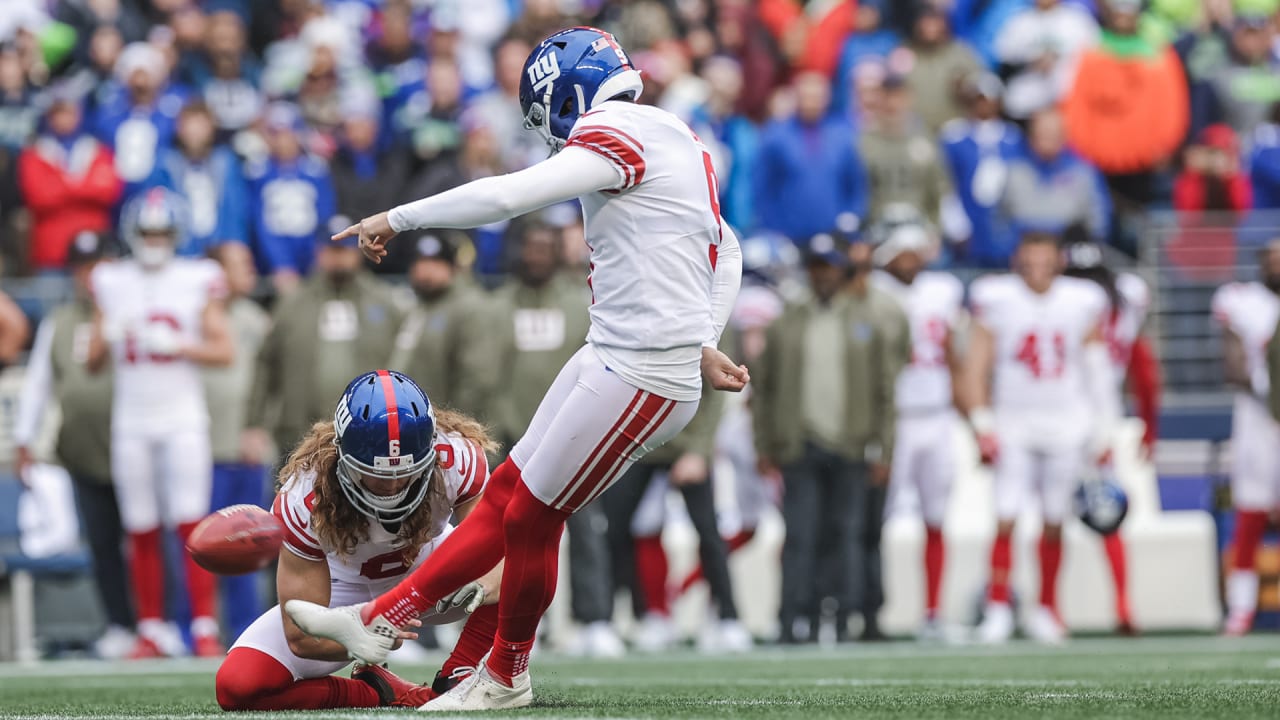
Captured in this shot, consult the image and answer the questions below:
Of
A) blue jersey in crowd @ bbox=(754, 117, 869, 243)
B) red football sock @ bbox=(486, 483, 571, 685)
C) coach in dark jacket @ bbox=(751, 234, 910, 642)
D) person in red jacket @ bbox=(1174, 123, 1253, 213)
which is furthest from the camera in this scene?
person in red jacket @ bbox=(1174, 123, 1253, 213)

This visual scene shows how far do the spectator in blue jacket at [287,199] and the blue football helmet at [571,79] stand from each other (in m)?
7.41

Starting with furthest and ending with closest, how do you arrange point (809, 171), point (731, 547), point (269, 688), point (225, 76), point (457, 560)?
point (225, 76), point (809, 171), point (731, 547), point (269, 688), point (457, 560)

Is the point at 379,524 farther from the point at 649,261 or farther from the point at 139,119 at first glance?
the point at 139,119

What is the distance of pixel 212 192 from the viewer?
13008mm

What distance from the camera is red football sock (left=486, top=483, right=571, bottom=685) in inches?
223

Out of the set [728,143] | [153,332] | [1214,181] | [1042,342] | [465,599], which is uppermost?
[728,143]

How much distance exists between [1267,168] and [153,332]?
7.39 m

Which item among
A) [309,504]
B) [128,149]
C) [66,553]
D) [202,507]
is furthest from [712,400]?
[309,504]

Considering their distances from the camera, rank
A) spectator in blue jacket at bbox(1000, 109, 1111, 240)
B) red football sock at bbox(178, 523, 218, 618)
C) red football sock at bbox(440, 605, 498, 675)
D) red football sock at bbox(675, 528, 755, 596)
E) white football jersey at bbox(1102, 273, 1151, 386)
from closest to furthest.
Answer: red football sock at bbox(440, 605, 498, 675) → red football sock at bbox(178, 523, 218, 618) → white football jersey at bbox(1102, 273, 1151, 386) → red football sock at bbox(675, 528, 755, 596) → spectator in blue jacket at bbox(1000, 109, 1111, 240)

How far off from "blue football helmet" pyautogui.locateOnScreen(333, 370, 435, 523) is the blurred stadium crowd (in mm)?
4876

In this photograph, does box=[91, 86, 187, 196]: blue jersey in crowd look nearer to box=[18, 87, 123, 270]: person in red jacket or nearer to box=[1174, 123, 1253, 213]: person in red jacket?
box=[18, 87, 123, 270]: person in red jacket

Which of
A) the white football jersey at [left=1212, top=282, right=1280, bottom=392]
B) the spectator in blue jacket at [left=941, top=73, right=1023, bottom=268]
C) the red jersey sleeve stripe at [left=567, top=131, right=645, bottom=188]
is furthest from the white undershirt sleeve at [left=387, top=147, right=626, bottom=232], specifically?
the spectator in blue jacket at [left=941, top=73, right=1023, bottom=268]

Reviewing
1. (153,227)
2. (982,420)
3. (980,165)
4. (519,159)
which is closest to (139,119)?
(519,159)

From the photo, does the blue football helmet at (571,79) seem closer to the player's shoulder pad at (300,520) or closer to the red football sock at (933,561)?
the player's shoulder pad at (300,520)
